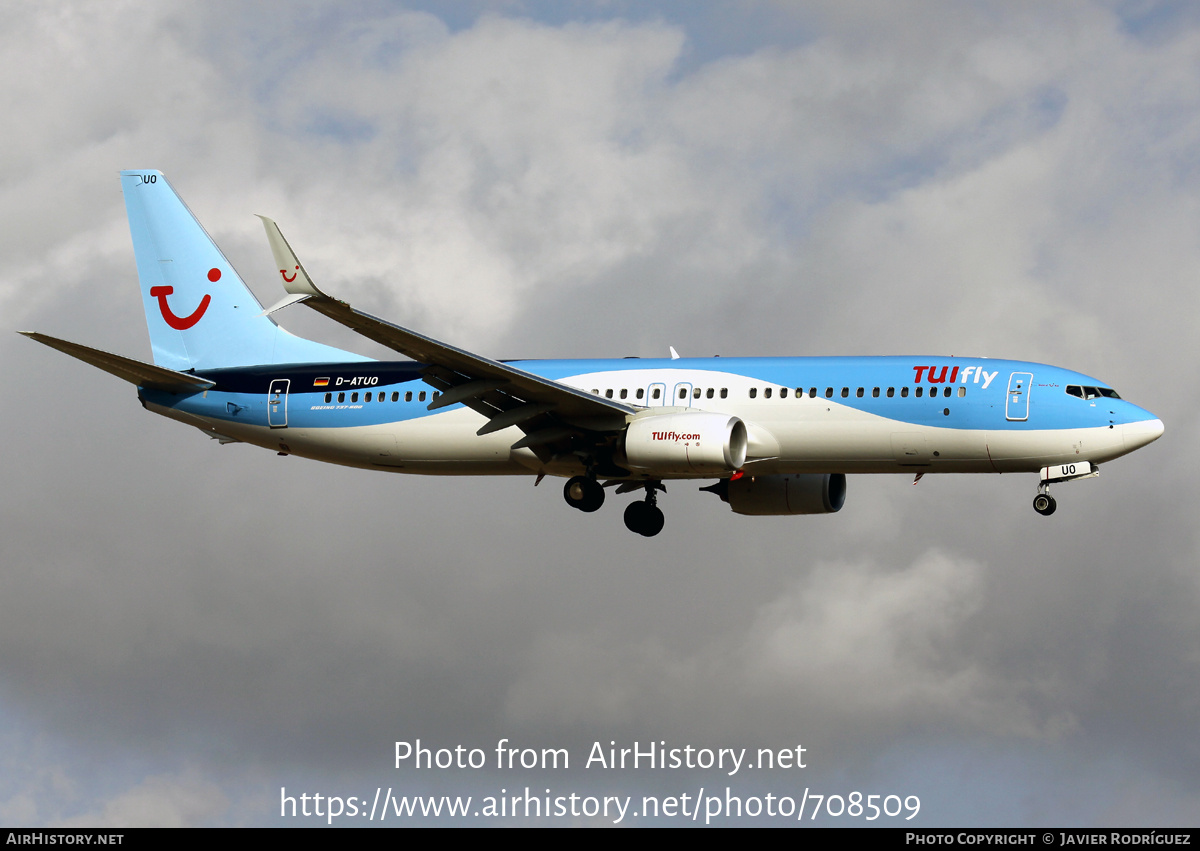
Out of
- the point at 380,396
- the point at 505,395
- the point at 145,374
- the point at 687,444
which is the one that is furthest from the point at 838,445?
the point at 145,374

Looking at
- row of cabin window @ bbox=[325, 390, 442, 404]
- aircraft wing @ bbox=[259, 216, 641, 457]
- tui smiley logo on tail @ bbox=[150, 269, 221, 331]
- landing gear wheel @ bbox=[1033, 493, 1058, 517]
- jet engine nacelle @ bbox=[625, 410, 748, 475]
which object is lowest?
landing gear wheel @ bbox=[1033, 493, 1058, 517]

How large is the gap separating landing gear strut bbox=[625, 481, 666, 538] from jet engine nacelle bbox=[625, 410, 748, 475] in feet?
19.7

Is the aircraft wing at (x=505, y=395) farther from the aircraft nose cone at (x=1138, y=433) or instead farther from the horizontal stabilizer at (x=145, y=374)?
the aircraft nose cone at (x=1138, y=433)

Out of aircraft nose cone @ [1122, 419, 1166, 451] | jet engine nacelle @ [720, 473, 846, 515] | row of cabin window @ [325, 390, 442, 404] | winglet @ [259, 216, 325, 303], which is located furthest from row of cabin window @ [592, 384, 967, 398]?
winglet @ [259, 216, 325, 303]

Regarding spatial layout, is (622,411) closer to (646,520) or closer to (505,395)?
(505,395)

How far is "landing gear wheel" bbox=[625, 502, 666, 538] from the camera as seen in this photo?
48.6 m

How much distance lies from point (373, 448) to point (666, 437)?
406 inches

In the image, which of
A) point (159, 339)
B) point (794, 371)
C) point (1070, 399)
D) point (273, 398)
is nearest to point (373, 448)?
point (273, 398)

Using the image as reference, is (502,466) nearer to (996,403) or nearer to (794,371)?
(794,371)

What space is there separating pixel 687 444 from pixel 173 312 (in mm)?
20329

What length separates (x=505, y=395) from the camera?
4353cm

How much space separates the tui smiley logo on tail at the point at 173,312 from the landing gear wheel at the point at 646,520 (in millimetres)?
16044

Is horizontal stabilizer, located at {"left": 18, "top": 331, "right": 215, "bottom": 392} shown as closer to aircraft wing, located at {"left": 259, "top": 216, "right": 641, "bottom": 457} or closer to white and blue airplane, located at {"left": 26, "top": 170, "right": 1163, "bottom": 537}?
white and blue airplane, located at {"left": 26, "top": 170, "right": 1163, "bottom": 537}

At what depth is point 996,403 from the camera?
136ft
